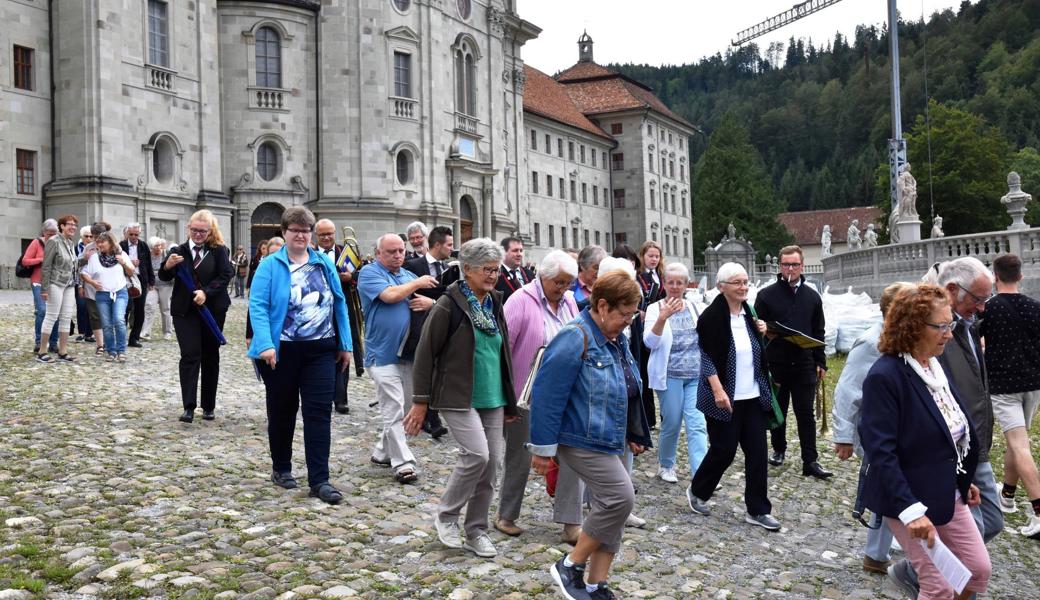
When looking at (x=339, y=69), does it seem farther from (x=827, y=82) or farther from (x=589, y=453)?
(x=827, y=82)

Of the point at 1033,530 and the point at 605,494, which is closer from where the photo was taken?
the point at 605,494

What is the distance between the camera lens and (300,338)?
7484 millimetres

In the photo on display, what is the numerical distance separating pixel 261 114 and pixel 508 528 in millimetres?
35649

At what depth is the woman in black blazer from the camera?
482cm

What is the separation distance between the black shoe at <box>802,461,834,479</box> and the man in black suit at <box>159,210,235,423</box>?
6.16m

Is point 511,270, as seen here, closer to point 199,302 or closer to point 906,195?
point 199,302

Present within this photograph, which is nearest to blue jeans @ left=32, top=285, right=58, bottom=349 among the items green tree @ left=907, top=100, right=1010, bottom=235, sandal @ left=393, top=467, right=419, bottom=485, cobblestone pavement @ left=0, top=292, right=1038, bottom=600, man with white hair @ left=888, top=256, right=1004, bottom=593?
cobblestone pavement @ left=0, top=292, right=1038, bottom=600

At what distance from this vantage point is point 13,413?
34.1 feet

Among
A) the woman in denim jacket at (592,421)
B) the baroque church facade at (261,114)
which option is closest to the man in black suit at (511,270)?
the woman in denim jacket at (592,421)

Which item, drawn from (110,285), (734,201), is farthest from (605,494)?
(734,201)

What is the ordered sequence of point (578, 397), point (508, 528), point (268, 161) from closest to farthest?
point (578, 397)
point (508, 528)
point (268, 161)

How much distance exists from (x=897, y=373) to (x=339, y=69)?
1529 inches

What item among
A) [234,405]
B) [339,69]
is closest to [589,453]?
[234,405]

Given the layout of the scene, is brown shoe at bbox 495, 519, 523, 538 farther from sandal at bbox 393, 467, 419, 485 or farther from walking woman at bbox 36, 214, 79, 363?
walking woman at bbox 36, 214, 79, 363
